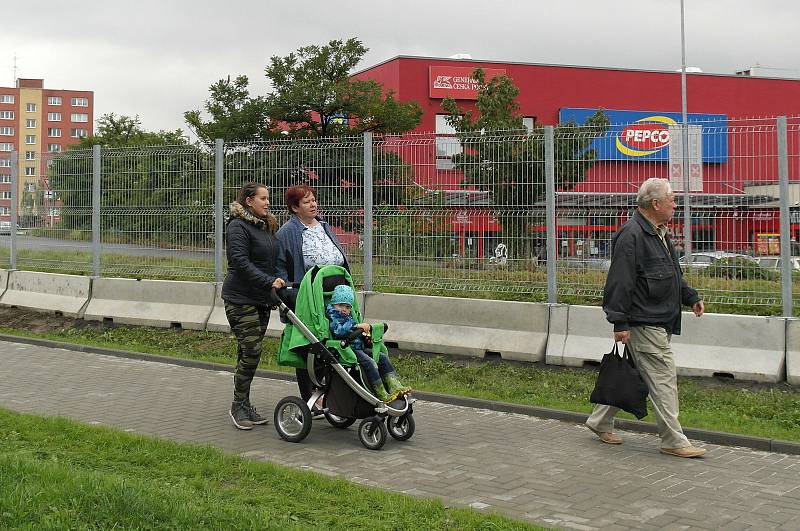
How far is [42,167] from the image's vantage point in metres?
16.6

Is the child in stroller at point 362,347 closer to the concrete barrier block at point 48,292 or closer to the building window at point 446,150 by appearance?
the building window at point 446,150

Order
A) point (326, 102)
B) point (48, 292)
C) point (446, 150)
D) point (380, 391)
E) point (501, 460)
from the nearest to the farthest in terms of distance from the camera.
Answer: point (501, 460) < point (380, 391) < point (446, 150) < point (48, 292) < point (326, 102)

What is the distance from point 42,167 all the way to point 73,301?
293 centimetres

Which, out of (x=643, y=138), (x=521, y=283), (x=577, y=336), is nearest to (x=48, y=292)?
(x=521, y=283)

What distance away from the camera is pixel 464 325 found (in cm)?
1121

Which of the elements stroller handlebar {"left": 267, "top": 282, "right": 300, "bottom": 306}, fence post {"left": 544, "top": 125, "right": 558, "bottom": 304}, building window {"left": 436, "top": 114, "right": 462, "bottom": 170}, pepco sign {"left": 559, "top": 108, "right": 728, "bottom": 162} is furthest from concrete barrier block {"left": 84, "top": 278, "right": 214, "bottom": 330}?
pepco sign {"left": 559, "top": 108, "right": 728, "bottom": 162}

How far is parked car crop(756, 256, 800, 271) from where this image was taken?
950 centimetres

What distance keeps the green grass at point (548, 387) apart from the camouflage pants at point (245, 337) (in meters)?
2.30

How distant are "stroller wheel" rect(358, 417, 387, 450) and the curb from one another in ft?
6.56

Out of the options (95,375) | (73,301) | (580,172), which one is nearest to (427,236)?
(580,172)

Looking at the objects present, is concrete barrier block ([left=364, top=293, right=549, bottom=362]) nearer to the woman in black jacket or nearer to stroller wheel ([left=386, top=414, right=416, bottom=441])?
stroller wheel ([left=386, top=414, right=416, bottom=441])

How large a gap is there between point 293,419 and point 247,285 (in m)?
1.22

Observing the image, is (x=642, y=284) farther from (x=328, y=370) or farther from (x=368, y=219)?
(x=368, y=219)

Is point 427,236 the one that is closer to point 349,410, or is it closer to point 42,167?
point 349,410
